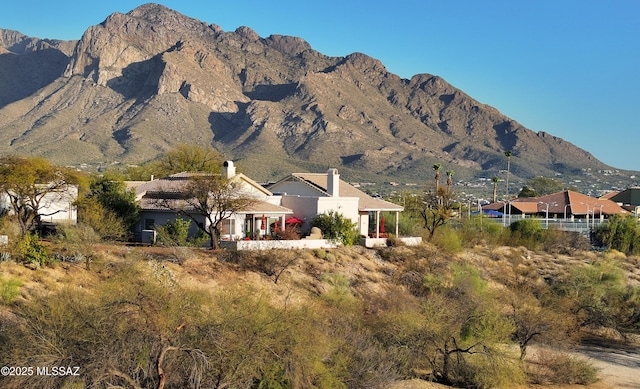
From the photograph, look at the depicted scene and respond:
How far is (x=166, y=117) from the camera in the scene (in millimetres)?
196500

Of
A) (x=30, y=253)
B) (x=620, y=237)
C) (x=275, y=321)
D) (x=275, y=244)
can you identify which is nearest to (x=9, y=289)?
(x=30, y=253)

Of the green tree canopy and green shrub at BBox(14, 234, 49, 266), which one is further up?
the green tree canopy

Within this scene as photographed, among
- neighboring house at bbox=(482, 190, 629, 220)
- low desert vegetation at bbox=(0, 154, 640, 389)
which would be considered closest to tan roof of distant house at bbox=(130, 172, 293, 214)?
low desert vegetation at bbox=(0, 154, 640, 389)

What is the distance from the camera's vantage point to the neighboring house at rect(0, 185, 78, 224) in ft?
144

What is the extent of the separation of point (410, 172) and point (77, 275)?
166m

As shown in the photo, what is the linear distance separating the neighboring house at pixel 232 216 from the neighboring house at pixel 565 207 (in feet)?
123

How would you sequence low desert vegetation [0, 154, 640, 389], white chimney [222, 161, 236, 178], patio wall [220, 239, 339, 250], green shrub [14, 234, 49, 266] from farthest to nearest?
white chimney [222, 161, 236, 178] < patio wall [220, 239, 339, 250] < green shrub [14, 234, 49, 266] < low desert vegetation [0, 154, 640, 389]

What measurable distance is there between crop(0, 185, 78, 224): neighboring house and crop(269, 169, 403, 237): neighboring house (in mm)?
13255

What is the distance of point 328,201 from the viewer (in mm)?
49125

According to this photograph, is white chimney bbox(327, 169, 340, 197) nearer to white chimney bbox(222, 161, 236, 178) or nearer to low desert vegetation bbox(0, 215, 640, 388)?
low desert vegetation bbox(0, 215, 640, 388)

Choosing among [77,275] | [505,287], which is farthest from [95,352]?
[505,287]

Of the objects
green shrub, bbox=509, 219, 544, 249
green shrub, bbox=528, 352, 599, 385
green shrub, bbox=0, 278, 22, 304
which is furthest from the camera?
green shrub, bbox=509, 219, 544, 249

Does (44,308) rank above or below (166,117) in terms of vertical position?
below

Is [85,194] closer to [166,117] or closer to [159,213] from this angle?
[159,213]
